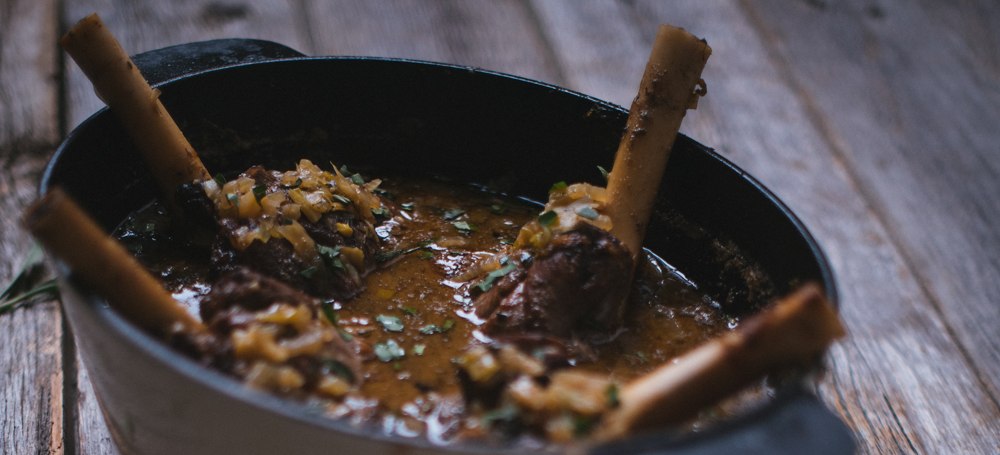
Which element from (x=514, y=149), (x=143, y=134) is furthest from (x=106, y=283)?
(x=514, y=149)

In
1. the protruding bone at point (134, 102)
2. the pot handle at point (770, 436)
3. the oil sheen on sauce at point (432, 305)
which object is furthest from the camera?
the protruding bone at point (134, 102)

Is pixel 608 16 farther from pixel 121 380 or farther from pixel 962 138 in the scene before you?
pixel 121 380

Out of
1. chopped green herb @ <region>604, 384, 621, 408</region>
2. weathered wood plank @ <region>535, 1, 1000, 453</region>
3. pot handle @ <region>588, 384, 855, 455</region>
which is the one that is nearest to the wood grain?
weathered wood plank @ <region>535, 1, 1000, 453</region>

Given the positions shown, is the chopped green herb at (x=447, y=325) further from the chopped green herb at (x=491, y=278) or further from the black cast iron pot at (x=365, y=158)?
the black cast iron pot at (x=365, y=158)

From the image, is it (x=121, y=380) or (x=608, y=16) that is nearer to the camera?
(x=121, y=380)

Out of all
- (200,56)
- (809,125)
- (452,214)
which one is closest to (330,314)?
(452,214)

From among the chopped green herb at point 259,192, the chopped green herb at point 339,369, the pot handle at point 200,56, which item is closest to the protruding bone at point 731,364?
the chopped green herb at point 339,369

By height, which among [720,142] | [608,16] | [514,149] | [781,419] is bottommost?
[781,419]
